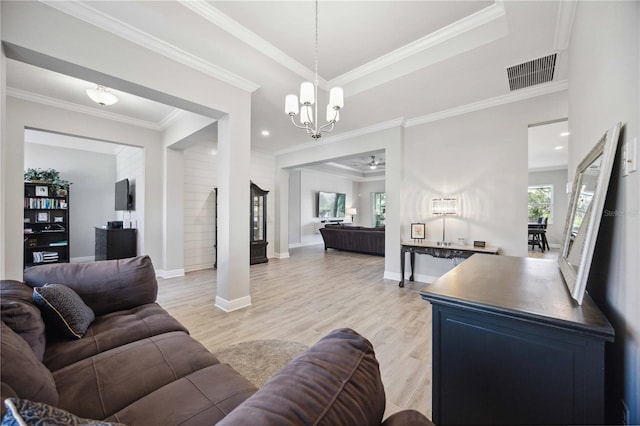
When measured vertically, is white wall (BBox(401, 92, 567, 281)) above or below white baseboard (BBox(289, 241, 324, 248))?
above

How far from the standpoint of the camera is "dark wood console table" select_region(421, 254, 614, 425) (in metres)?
0.88

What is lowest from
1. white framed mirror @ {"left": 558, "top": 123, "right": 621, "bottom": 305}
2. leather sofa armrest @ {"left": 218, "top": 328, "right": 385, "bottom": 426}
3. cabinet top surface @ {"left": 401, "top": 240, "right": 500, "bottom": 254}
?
cabinet top surface @ {"left": 401, "top": 240, "right": 500, "bottom": 254}

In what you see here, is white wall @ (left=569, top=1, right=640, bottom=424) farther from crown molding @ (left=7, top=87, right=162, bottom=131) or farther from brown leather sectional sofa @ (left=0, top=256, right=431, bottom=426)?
crown molding @ (left=7, top=87, right=162, bottom=131)

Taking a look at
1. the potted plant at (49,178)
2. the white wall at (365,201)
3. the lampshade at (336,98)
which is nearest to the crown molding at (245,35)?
the lampshade at (336,98)

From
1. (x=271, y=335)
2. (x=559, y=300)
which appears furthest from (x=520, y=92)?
(x=271, y=335)

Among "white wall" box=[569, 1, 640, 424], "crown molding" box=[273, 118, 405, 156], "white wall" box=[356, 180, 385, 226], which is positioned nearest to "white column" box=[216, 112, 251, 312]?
"crown molding" box=[273, 118, 405, 156]

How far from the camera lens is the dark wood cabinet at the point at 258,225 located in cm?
604

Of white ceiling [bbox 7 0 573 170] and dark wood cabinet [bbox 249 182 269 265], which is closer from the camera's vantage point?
white ceiling [bbox 7 0 573 170]

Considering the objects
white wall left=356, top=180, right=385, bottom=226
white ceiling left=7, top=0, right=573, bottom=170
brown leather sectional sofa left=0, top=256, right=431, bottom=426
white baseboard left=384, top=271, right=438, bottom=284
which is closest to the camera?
brown leather sectional sofa left=0, top=256, right=431, bottom=426

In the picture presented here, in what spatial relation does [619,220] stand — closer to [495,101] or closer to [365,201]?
[495,101]

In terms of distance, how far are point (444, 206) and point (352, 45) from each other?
2.67 m

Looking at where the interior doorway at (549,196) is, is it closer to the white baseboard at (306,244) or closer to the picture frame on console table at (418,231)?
the picture frame on console table at (418,231)

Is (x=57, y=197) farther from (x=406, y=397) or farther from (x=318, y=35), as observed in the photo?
(x=406, y=397)

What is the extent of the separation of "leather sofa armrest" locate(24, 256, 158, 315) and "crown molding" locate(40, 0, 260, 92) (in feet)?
6.60
